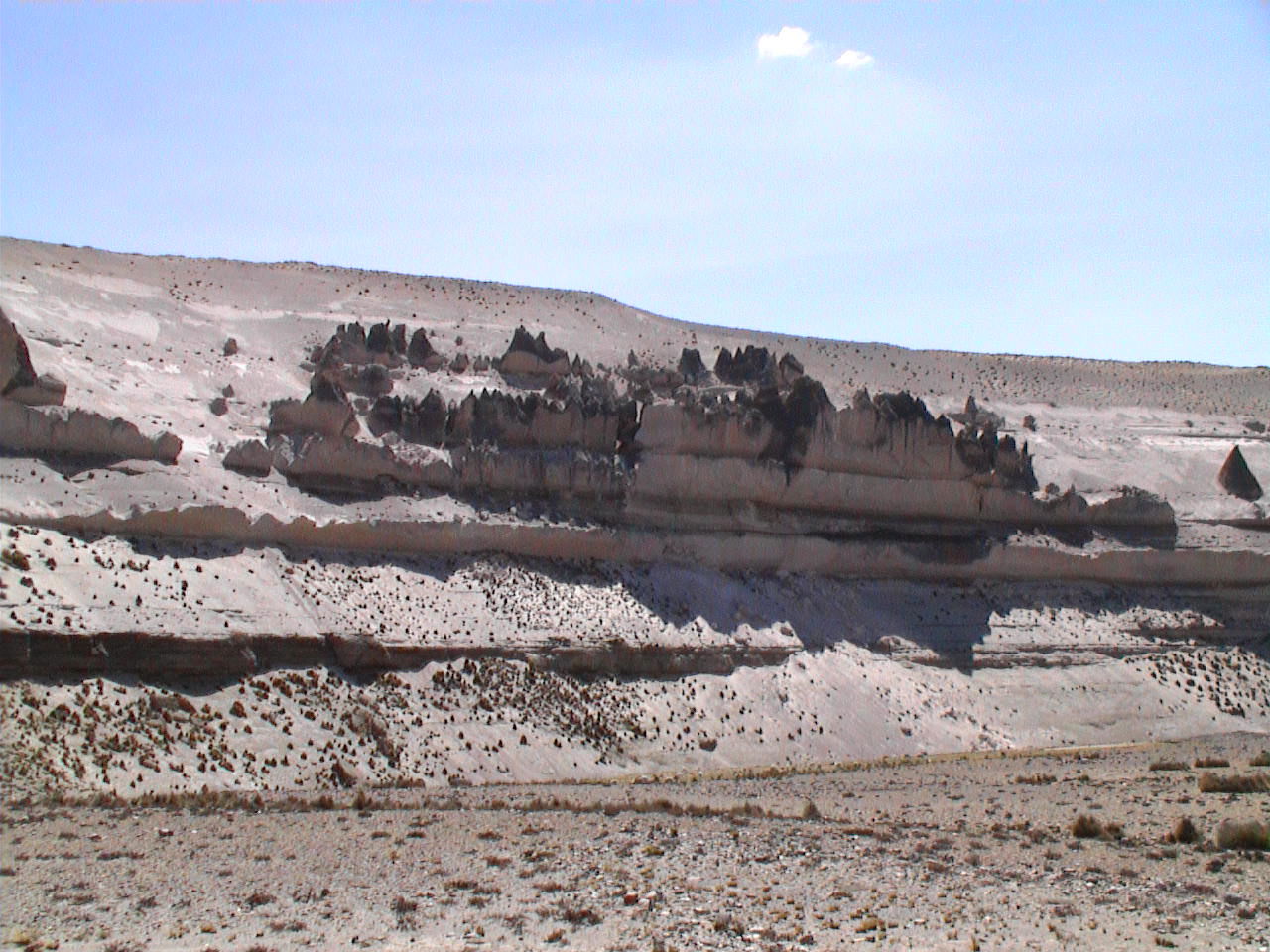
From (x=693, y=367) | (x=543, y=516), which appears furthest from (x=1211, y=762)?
(x=693, y=367)

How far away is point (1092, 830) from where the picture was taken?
20062 mm

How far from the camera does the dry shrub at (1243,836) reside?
18.8 m

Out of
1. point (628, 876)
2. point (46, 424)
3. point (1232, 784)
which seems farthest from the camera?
point (46, 424)

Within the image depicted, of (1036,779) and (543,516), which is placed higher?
(543,516)

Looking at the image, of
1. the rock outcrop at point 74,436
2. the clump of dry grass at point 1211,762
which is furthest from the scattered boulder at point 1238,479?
the rock outcrop at point 74,436

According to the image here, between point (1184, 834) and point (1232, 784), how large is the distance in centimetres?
516

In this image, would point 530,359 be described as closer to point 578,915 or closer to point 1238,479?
point 1238,479

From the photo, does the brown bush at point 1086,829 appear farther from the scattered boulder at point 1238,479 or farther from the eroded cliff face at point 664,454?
the scattered boulder at point 1238,479

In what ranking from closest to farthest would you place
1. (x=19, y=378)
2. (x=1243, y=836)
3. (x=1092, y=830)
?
(x=1243, y=836)
(x=1092, y=830)
(x=19, y=378)

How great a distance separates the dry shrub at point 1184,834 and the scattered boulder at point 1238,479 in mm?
37852

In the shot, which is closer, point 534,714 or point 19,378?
point 534,714

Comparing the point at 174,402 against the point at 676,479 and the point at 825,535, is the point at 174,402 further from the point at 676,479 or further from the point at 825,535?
the point at 825,535

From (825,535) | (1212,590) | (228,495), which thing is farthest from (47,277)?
(1212,590)

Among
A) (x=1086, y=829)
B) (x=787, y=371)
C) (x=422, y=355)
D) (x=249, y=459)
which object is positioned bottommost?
(x=1086, y=829)
